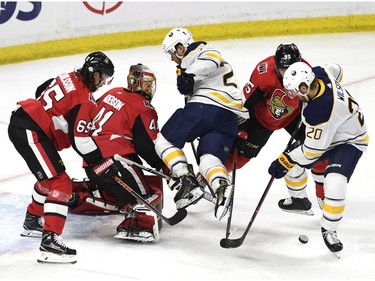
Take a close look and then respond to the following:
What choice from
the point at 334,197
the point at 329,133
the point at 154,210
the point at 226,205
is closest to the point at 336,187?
the point at 334,197

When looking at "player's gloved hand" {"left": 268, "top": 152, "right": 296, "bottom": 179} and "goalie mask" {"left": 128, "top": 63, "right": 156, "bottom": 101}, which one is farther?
"goalie mask" {"left": 128, "top": 63, "right": 156, "bottom": 101}

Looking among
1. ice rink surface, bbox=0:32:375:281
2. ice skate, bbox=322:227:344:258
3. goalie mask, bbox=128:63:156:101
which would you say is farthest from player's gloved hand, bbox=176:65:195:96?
ice skate, bbox=322:227:344:258

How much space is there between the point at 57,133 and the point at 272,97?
4.08 feet

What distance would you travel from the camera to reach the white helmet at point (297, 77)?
4582mm

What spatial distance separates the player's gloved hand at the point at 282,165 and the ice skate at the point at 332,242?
1.16ft

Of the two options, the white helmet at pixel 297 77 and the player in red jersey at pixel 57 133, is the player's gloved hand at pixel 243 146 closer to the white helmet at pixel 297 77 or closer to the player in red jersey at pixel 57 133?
the white helmet at pixel 297 77

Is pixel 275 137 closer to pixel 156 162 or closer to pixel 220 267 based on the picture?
pixel 156 162

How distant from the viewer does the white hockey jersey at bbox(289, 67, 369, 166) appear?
4.58 m

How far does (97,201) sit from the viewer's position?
530cm

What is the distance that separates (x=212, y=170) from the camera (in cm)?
478

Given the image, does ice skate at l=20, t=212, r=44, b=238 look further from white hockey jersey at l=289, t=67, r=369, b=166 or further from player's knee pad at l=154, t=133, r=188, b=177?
white hockey jersey at l=289, t=67, r=369, b=166

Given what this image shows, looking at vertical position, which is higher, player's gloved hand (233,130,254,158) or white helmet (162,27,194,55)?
white helmet (162,27,194,55)

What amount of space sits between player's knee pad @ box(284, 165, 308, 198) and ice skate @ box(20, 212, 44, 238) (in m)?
1.42

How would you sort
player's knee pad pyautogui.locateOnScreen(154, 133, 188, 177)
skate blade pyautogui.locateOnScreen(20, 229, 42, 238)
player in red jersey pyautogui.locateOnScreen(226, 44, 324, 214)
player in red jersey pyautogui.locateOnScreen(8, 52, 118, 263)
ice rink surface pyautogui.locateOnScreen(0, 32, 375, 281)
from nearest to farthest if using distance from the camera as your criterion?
ice rink surface pyautogui.locateOnScreen(0, 32, 375, 281)
player in red jersey pyautogui.locateOnScreen(8, 52, 118, 263)
player's knee pad pyautogui.locateOnScreen(154, 133, 188, 177)
skate blade pyautogui.locateOnScreen(20, 229, 42, 238)
player in red jersey pyautogui.locateOnScreen(226, 44, 324, 214)
